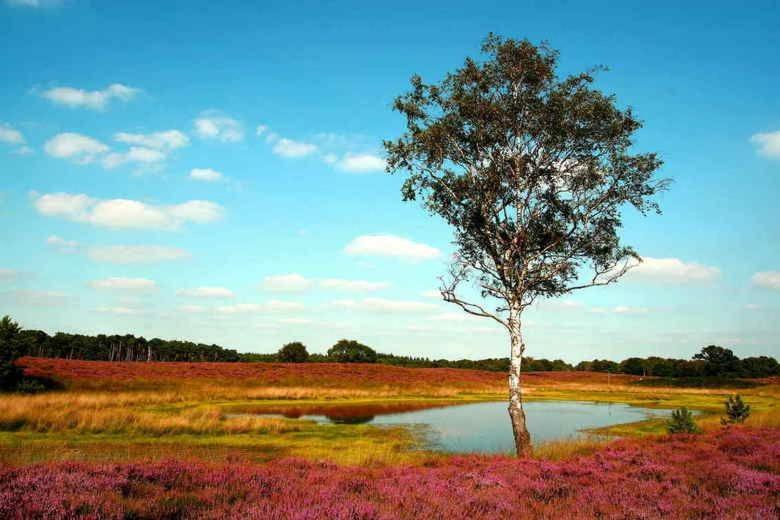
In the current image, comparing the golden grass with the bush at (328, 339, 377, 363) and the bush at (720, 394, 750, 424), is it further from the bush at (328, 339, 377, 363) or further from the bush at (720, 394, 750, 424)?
the bush at (328, 339, 377, 363)

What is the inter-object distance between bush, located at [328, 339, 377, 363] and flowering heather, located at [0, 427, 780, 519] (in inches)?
5959

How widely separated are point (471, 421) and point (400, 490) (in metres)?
29.3

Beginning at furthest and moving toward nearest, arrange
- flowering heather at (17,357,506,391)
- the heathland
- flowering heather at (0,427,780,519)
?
flowering heather at (17,357,506,391), the heathland, flowering heather at (0,427,780,519)

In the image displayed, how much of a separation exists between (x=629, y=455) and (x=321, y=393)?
46085 mm

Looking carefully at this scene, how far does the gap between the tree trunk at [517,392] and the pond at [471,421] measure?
3.75 meters

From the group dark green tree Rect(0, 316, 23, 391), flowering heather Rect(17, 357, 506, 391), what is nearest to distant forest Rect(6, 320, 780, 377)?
flowering heather Rect(17, 357, 506, 391)

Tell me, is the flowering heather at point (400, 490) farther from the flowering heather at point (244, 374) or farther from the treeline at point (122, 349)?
the treeline at point (122, 349)

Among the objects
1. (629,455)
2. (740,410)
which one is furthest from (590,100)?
(740,410)

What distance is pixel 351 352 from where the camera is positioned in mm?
164625

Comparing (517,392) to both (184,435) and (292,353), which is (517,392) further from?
(292,353)

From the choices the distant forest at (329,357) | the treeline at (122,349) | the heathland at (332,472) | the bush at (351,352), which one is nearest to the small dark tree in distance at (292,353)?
the distant forest at (329,357)

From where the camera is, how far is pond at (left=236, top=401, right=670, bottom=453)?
28062 millimetres

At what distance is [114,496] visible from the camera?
8656 millimetres

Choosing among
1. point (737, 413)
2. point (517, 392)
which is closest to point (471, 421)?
point (737, 413)
